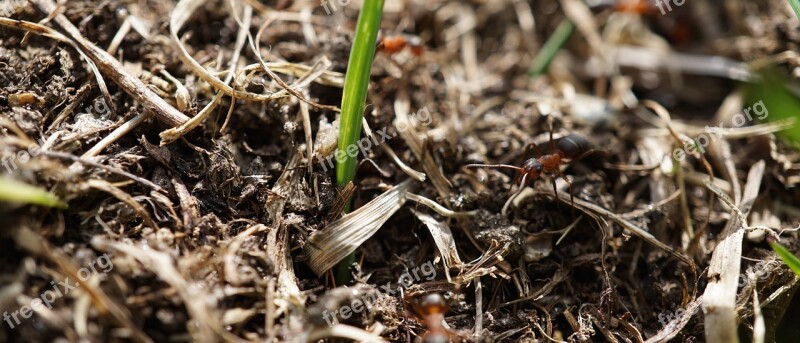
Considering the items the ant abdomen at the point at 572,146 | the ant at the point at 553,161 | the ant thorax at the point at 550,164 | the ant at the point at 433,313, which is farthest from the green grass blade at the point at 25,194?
the ant abdomen at the point at 572,146

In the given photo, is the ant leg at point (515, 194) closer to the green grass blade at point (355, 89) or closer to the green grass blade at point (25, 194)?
the green grass blade at point (355, 89)

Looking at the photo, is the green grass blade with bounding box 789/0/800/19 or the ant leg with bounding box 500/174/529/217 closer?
the green grass blade with bounding box 789/0/800/19

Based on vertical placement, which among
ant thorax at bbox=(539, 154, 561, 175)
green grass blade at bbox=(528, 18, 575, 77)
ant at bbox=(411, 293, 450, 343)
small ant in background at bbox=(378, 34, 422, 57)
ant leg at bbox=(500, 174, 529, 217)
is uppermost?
small ant in background at bbox=(378, 34, 422, 57)

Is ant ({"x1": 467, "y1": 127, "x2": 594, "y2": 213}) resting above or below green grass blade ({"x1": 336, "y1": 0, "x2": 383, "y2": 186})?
below

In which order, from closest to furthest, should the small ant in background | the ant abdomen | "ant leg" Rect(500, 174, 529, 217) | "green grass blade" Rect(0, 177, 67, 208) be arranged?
"green grass blade" Rect(0, 177, 67, 208) < "ant leg" Rect(500, 174, 529, 217) < the ant abdomen < the small ant in background

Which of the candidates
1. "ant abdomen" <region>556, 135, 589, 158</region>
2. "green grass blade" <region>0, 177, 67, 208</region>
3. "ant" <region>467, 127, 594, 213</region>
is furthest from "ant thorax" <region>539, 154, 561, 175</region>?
"green grass blade" <region>0, 177, 67, 208</region>

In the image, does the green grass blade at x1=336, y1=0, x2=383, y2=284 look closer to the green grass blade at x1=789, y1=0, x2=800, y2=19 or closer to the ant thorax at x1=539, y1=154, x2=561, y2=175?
the ant thorax at x1=539, y1=154, x2=561, y2=175

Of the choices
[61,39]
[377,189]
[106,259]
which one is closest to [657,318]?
[377,189]
